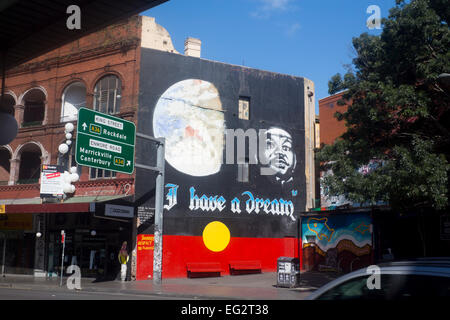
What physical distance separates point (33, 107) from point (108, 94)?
7495 mm

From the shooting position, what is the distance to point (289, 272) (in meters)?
19.7

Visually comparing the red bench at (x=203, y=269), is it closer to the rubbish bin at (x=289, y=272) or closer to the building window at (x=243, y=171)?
the building window at (x=243, y=171)

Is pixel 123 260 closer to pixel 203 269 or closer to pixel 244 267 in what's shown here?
pixel 203 269

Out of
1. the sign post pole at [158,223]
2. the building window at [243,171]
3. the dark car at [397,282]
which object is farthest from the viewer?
the building window at [243,171]

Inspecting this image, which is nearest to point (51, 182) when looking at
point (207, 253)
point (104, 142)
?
point (104, 142)

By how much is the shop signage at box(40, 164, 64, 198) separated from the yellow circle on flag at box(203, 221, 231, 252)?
839cm

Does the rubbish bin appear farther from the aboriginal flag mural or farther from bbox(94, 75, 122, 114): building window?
bbox(94, 75, 122, 114): building window

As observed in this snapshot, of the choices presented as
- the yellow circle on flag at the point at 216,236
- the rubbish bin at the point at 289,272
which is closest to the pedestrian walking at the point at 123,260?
the yellow circle on flag at the point at 216,236

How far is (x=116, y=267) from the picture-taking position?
959 inches

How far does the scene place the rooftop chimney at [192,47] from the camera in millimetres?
29125

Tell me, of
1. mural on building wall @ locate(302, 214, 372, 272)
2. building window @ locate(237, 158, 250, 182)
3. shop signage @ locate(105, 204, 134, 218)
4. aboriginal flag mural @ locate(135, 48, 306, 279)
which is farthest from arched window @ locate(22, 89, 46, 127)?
mural on building wall @ locate(302, 214, 372, 272)

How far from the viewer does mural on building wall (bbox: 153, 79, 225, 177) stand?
25.8 meters

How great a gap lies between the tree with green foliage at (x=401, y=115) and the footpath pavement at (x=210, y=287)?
493 centimetres

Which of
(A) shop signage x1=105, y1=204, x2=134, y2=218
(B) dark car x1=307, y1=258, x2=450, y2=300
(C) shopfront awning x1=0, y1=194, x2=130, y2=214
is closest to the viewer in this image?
(B) dark car x1=307, y1=258, x2=450, y2=300
